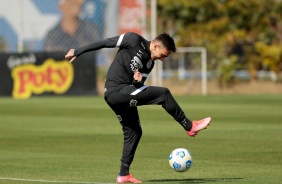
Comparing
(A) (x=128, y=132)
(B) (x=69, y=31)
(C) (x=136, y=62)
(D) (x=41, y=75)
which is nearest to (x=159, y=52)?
(C) (x=136, y=62)

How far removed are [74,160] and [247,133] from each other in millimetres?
5816

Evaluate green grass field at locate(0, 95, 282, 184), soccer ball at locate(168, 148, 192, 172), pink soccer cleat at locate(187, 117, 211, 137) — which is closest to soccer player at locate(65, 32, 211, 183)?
pink soccer cleat at locate(187, 117, 211, 137)

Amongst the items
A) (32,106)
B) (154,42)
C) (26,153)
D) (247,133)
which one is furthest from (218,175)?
(32,106)

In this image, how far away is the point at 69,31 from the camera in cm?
4088

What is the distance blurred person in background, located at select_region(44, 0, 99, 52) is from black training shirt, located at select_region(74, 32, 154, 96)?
1148 inches

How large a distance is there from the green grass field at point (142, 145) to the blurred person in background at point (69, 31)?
12.2 metres

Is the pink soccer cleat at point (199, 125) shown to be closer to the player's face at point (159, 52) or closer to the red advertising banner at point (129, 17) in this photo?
the player's face at point (159, 52)

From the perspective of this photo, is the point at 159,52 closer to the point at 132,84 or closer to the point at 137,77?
the point at 137,77

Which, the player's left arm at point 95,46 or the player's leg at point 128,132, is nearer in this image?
the player's left arm at point 95,46

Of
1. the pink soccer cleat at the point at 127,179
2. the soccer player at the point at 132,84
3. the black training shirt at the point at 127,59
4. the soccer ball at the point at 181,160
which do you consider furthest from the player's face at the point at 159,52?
the pink soccer cleat at the point at 127,179

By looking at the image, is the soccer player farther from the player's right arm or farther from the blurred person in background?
the blurred person in background

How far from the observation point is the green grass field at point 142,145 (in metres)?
11.9

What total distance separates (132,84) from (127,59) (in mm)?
311

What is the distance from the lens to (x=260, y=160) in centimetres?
1367
